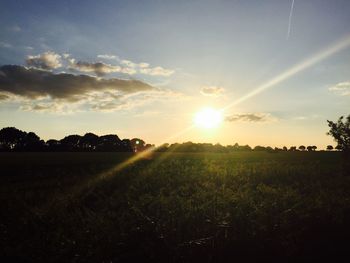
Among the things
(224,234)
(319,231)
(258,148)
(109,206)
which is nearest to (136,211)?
(224,234)

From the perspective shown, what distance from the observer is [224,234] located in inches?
377

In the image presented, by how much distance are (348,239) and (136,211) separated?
655cm

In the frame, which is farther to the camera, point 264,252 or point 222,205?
point 222,205

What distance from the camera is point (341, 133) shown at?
97.8ft

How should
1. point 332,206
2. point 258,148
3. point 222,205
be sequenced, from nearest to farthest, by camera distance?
point 222,205 → point 332,206 → point 258,148

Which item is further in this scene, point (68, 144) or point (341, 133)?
point (68, 144)

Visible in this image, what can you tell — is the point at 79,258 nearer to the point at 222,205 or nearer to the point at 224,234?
the point at 224,234

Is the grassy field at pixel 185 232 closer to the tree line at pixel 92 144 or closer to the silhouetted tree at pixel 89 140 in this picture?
the tree line at pixel 92 144

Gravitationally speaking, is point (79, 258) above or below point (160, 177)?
below

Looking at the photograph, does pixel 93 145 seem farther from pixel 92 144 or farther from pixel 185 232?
pixel 185 232

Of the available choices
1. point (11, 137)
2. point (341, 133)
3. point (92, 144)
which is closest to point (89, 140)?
point (92, 144)

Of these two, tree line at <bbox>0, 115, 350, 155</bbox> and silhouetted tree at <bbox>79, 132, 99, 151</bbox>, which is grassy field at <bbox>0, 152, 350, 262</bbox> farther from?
silhouetted tree at <bbox>79, 132, 99, 151</bbox>

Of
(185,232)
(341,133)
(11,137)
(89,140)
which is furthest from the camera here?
(89,140)

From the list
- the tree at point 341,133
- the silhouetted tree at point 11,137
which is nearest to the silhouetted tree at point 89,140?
the silhouetted tree at point 11,137
